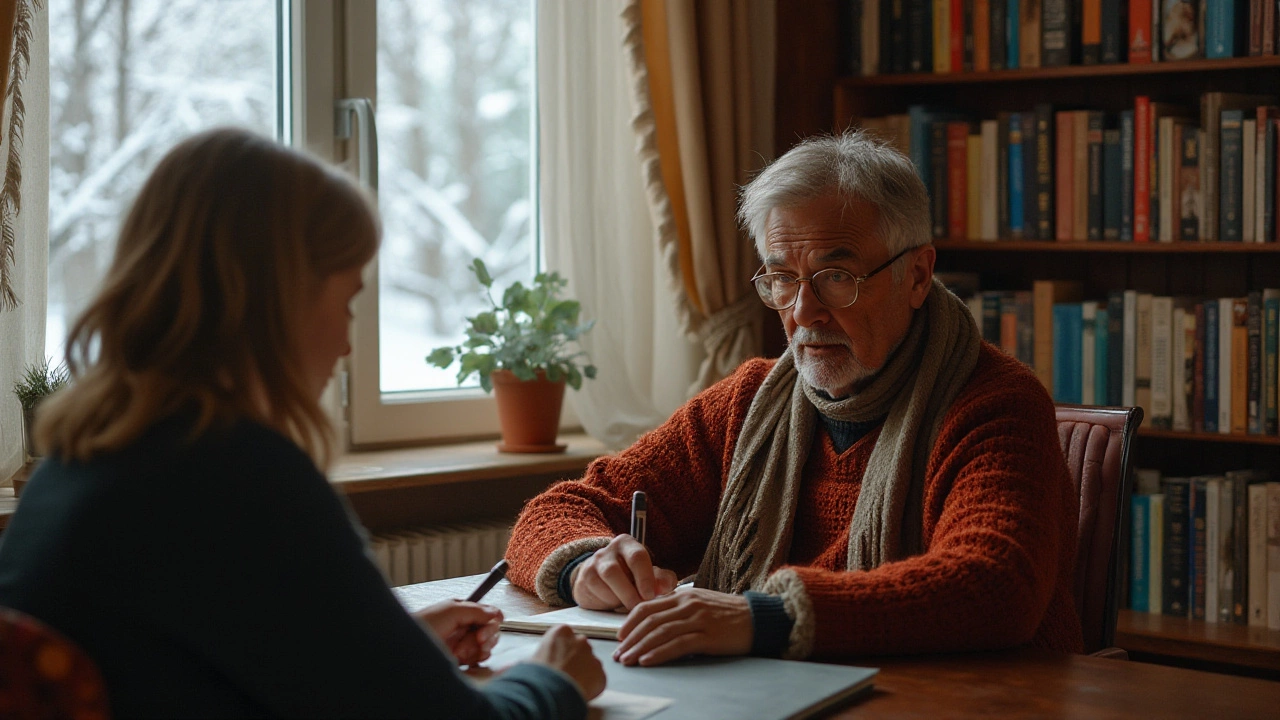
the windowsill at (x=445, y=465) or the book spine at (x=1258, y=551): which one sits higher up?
the windowsill at (x=445, y=465)

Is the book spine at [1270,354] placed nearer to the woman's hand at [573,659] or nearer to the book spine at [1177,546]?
the book spine at [1177,546]

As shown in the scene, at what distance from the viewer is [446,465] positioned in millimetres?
2592

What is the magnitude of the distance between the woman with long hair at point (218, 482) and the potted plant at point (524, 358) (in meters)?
1.77

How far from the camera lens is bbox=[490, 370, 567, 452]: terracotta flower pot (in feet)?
8.96

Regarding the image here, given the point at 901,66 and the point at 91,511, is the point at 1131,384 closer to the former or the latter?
the point at 901,66

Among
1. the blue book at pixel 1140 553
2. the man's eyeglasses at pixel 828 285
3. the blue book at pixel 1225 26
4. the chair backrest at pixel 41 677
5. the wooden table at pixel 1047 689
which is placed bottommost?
the blue book at pixel 1140 553

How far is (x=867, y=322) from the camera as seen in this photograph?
1694 millimetres

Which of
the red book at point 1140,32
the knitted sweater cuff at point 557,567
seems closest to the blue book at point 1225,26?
the red book at point 1140,32

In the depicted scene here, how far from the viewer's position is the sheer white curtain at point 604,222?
290 cm

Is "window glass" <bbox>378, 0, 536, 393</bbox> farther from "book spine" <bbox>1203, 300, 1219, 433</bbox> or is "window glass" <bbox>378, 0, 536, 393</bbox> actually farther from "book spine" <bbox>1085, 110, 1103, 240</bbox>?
→ "book spine" <bbox>1203, 300, 1219, 433</bbox>

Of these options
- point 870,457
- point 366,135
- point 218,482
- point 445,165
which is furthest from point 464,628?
point 445,165

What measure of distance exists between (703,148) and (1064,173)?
2.65ft

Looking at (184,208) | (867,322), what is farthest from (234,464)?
(867,322)

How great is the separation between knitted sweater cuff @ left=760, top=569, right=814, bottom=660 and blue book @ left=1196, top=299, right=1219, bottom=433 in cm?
177
